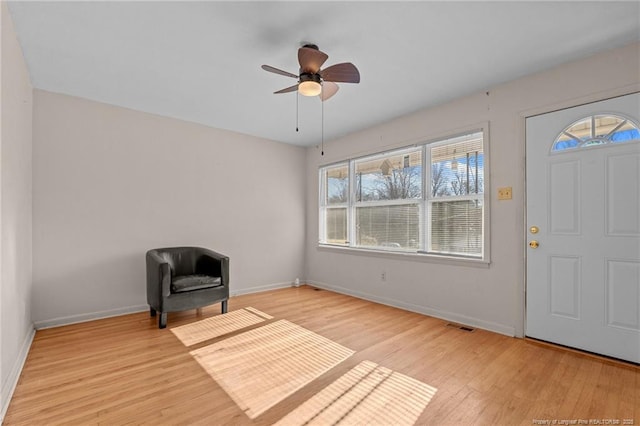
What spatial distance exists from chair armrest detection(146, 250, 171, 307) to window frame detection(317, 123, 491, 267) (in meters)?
2.66

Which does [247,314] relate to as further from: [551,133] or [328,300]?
[551,133]

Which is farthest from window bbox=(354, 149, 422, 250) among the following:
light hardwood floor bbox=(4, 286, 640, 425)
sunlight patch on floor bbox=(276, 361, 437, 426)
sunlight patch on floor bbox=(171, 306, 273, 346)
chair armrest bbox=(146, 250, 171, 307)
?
chair armrest bbox=(146, 250, 171, 307)

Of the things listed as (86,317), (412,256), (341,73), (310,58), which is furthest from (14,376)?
(412,256)

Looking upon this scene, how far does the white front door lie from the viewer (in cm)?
243

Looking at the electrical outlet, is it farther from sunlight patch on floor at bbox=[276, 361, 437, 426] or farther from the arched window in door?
sunlight patch on floor at bbox=[276, 361, 437, 426]

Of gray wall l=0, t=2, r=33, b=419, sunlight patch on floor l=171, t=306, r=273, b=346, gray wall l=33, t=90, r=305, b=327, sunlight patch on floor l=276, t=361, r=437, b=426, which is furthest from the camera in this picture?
gray wall l=33, t=90, r=305, b=327

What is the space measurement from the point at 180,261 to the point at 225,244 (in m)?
0.82

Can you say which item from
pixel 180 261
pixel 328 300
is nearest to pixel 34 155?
pixel 180 261

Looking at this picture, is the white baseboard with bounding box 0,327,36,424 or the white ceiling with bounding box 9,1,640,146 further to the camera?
the white ceiling with bounding box 9,1,640,146

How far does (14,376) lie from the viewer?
2.15 metres

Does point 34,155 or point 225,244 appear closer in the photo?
point 34,155

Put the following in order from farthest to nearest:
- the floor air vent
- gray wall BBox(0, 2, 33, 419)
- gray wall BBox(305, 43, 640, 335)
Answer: the floor air vent, gray wall BBox(305, 43, 640, 335), gray wall BBox(0, 2, 33, 419)

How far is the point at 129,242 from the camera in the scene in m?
3.79

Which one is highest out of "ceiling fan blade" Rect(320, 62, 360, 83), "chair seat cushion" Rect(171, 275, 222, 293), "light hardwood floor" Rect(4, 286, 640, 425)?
"ceiling fan blade" Rect(320, 62, 360, 83)
